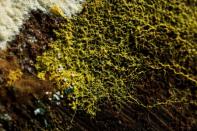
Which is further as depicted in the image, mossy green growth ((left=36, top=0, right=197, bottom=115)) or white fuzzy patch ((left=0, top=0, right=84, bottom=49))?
mossy green growth ((left=36, top=0, right=197, bottom=115))

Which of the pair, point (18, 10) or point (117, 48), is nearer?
point (18, 10)

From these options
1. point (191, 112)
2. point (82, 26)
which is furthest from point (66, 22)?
point (191, 112)

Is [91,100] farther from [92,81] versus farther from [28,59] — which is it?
[28,59]

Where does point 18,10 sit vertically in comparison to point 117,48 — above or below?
above

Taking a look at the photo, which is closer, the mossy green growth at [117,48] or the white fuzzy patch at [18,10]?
the white fuzzy patch at [18,10]
